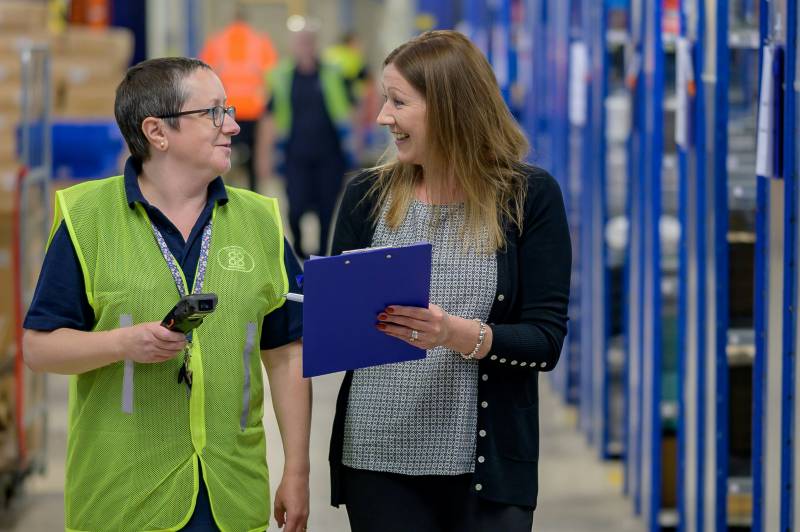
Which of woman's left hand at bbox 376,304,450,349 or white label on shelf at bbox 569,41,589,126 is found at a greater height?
white label on shelf at bbox 569,41,589,126

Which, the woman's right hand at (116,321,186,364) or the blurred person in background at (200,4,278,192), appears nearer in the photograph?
the woman's right hand at (116,321,186,364)

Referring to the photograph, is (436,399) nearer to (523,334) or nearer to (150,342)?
(523,334)

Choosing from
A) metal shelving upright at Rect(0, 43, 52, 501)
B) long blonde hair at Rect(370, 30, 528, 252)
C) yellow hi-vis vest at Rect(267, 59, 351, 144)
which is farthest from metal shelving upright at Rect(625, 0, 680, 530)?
yellow hi-vis vest at Rect(267, 59, 351, 144)

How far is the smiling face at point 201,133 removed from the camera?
2482 millimetres

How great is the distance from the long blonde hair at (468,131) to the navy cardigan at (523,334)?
0.04 metres

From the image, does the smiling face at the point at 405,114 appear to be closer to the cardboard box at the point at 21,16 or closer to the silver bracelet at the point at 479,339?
the silver bracelet at the point at 479,339

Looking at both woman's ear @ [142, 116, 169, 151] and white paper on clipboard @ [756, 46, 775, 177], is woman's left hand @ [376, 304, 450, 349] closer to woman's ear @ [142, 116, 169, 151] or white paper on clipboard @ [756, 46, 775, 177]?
woman's ear @ [142, 116, 169, 151]

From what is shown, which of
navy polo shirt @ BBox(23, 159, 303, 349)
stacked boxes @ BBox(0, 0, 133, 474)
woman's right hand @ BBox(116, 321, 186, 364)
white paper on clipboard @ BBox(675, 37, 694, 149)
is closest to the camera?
woman's right hand @ BBox(116, 321, 186, 364)

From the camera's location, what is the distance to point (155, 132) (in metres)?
2.49

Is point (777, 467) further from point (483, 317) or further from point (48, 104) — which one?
point (48, 104)

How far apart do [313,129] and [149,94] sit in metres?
7.76

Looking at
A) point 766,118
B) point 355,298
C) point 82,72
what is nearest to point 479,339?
point 355,298

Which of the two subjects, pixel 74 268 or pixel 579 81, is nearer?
pixel 74 268

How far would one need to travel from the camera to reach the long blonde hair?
2562 millimetres
